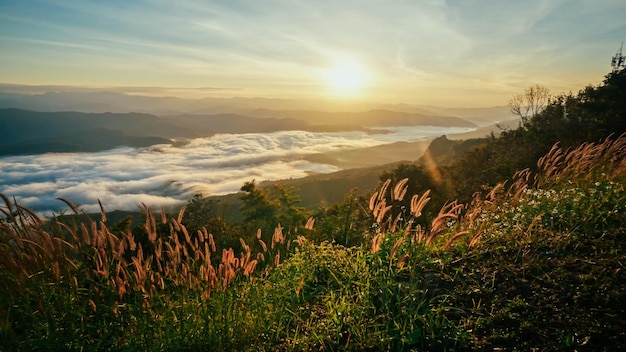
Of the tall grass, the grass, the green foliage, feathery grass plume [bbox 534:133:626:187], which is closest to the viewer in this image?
the grass

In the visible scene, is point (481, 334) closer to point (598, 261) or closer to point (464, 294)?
point (464, 294)

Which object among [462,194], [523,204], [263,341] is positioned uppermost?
[523,204]

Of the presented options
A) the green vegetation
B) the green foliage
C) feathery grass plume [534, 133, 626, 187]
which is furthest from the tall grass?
feathery grass plume [534, 133, 626, 187]

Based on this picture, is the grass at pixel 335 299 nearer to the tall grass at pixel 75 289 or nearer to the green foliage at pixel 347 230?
the tall grass at pixel 75 289

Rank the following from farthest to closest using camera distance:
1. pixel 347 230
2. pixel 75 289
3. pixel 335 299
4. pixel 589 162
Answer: pixel 589 162 < pixel 347 230 < pixel 335 299 < pixel 75 289

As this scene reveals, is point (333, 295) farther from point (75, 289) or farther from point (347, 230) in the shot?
point (75, 289)

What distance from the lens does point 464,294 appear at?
15.0 ft

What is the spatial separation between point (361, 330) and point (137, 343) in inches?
95.1

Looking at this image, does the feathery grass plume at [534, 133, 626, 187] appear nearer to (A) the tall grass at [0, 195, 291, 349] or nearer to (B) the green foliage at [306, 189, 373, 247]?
(B) the green foliage at [306, 189, 373, 247]

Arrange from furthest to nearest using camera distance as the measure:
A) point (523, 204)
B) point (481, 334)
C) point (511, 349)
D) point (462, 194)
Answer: point (462, 194) < point (523, 204) < point (481, 334) < point (511, 349)

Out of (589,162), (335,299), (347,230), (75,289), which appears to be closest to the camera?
(75,289)

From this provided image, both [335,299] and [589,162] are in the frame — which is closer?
[335,299]

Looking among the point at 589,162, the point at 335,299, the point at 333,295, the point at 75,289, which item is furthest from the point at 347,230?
the point at 589,162

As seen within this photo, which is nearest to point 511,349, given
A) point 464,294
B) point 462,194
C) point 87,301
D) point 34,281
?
point 464,294
